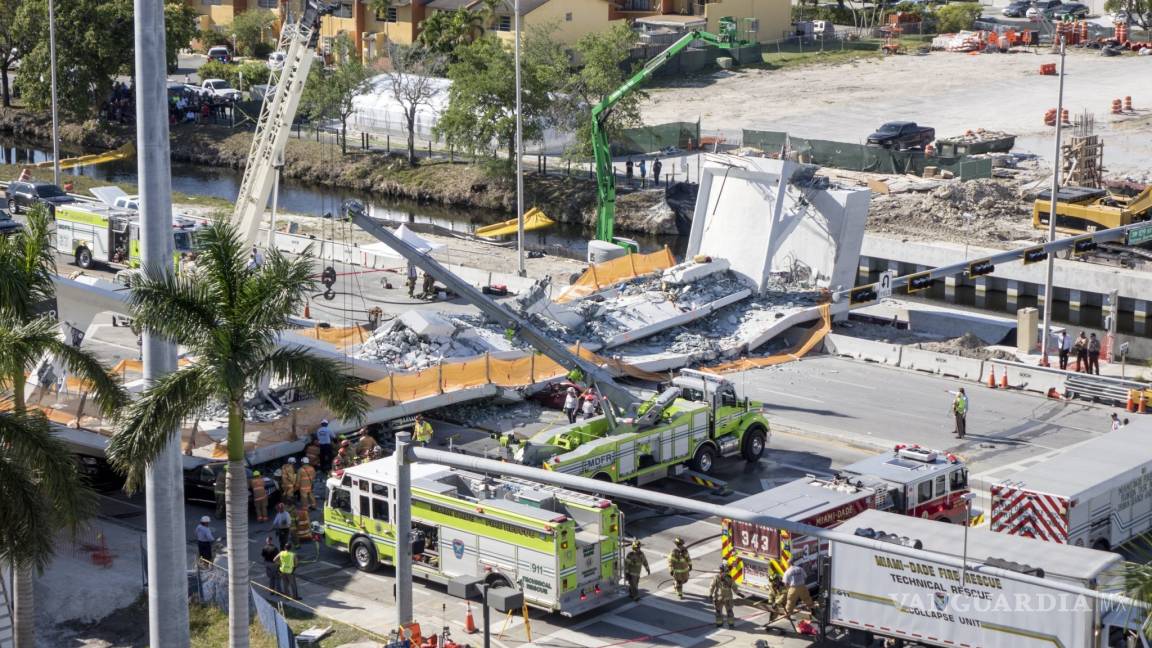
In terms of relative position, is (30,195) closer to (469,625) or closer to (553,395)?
(553,395)

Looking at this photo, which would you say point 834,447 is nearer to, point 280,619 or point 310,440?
point 310,440

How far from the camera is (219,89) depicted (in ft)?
326

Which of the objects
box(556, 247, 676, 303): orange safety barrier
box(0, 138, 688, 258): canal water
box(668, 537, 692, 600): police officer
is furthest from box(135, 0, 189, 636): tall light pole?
box(0, 138, 688, 258): canal water

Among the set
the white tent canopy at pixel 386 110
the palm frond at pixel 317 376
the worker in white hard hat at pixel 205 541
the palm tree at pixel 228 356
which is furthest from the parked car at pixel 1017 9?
the palm tree at pixel 228 356

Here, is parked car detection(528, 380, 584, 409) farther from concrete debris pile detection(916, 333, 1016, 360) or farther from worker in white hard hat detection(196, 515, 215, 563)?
worker in white hard hat detection(196, 515, 215, 563)

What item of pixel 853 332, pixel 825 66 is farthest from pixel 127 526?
pixel 825 66

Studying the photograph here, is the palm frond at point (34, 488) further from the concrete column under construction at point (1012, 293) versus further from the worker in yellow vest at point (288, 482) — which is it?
the concrete column under construction at point (1012, 293)

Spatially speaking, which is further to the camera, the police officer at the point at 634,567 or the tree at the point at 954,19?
the tree at the point at 954,19

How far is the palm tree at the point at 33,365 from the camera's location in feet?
77.4

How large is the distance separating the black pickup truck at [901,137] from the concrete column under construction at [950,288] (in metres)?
17.1

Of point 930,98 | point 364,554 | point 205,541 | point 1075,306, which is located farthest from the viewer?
point 930,98

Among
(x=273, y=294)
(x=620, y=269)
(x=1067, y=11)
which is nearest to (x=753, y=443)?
(x=620, y=269)

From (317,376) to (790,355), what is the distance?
88.5ft

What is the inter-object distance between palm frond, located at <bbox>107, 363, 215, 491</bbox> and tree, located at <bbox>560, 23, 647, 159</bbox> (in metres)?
52.1
